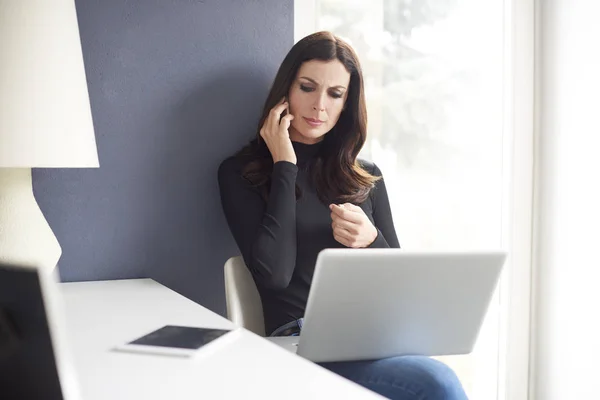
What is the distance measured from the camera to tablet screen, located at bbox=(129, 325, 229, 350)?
104 cm

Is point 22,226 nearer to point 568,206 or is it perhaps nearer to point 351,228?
point 351,228

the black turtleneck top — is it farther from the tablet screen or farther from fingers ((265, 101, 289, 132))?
the tablet screen

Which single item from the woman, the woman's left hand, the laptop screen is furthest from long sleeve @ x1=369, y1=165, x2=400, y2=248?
the laptop screen

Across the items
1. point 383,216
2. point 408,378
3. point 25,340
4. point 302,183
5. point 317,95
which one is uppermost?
point 317,95

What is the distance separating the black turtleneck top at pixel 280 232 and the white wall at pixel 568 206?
891mm

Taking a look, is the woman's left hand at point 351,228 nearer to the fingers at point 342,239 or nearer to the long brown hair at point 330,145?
the fingers at point 342,239

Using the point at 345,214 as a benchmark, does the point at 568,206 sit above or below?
below

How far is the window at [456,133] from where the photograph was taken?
7.89ft

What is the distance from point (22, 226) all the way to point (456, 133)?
5.41 ft

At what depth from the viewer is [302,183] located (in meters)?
1.94

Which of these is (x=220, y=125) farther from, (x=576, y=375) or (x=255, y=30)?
(x=576, y=375)

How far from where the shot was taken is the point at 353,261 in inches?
46.3

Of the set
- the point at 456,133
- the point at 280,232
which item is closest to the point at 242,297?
the point at 280,232

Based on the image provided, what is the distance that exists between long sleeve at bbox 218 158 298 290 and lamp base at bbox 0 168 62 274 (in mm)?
499
